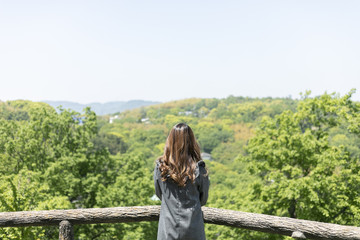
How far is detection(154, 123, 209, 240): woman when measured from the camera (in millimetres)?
2781

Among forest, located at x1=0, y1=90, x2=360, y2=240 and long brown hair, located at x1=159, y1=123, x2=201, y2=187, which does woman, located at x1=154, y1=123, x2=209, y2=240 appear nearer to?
long brown hair, located at x1=159, y1=123, x2=201, y2=187

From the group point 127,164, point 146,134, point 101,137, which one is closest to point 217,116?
point 146,134

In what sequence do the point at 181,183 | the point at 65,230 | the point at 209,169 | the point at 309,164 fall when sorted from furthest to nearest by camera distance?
the point at 209,169 < the point at 309,164 < the point at 65,230 < the point at 181,183

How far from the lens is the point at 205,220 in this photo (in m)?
3.54

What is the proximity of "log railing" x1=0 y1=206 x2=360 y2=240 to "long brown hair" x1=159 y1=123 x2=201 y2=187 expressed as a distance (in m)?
0.92

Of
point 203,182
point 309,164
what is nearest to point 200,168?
point 203,182

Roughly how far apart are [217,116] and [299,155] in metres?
166

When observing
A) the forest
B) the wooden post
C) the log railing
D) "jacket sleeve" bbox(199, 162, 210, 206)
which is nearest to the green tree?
the forest

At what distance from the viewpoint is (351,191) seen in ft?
46.5

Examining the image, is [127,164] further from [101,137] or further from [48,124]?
[101,137]

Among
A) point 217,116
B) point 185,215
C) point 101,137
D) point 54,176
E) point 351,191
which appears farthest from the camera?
point 217,116

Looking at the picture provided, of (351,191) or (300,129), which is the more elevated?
(300,129)

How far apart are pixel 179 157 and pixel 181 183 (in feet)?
0.72

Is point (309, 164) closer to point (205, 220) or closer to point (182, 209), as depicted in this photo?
point (205, 220)
